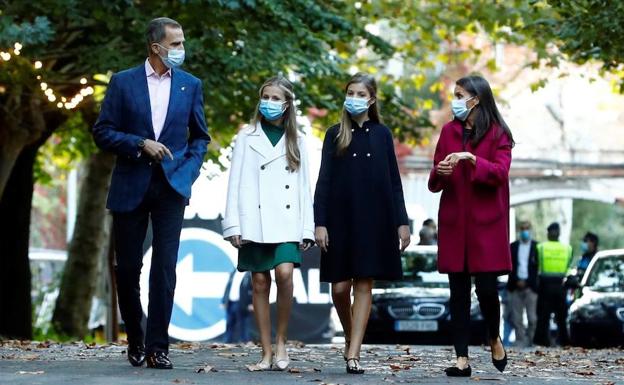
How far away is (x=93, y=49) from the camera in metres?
20.1

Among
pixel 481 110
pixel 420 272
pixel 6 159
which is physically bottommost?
pixel 420 272

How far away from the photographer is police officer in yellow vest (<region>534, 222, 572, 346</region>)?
2531 centimetres

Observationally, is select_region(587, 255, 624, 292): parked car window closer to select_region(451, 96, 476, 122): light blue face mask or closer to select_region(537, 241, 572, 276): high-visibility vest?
select_region(537, 241, 572, 276): high-visibility vest

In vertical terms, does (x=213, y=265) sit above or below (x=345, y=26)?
below

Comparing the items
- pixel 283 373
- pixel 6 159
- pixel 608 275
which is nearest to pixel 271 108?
pixel 283 373

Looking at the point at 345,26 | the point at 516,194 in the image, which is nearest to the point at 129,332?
the point at 345,26

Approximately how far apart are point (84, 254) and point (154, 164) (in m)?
17.4

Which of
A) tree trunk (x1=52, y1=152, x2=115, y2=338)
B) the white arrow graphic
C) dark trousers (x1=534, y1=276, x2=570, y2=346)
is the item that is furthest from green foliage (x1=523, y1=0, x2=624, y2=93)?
tree trunk (x1=52, y1=152, x2=115, y2=338)

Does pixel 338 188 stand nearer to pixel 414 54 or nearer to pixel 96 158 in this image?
pixel 96 158

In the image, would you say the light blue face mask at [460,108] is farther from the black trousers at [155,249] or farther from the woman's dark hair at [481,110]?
the black trousers at [155,249]

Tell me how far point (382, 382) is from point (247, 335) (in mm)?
17204

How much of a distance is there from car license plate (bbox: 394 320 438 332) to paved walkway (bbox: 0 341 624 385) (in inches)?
199

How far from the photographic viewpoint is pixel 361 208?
11.4 metres

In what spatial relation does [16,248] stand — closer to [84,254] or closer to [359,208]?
[84,254]
